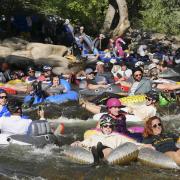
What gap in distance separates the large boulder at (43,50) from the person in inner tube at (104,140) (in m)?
12.3

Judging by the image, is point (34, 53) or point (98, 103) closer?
point (98, 103)

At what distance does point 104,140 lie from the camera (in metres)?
7.64

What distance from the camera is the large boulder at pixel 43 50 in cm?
1992

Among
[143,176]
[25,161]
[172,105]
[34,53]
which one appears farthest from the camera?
[34,53]

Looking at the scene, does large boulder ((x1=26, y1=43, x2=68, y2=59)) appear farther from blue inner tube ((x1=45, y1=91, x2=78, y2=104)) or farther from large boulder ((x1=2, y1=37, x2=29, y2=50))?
blue inner tube ((x1=45, y1=91, x2=78, y2=104))

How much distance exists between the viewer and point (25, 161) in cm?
782

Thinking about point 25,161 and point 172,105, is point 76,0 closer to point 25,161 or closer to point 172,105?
point 172,105

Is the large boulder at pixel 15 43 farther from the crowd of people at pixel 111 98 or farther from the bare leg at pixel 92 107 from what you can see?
the bare leg at pixel 92 107

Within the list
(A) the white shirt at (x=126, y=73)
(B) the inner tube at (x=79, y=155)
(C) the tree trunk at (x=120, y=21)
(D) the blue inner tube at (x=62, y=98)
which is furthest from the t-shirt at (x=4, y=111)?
(C) the tree trunk at (x=120, y=21)

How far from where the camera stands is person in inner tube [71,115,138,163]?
7438 mm

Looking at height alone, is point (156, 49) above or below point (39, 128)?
below

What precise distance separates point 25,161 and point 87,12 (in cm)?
2059

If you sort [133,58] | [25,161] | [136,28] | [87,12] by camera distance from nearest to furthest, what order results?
[25,161], [133,58], [87,12], [136,28]

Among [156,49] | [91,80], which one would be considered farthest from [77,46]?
[91,80]
